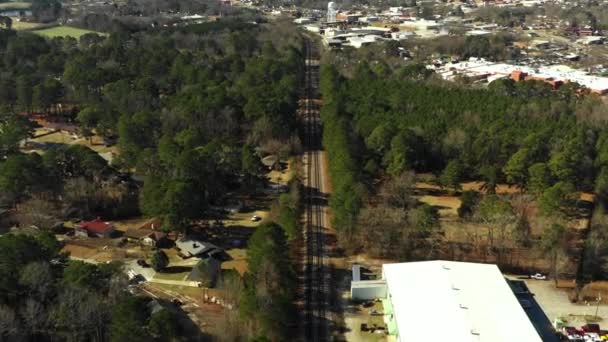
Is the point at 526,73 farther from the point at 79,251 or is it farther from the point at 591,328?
the point at 79,251

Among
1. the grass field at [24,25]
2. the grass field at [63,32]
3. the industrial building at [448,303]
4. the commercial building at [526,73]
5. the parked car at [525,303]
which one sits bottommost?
the parked car at [525,303]

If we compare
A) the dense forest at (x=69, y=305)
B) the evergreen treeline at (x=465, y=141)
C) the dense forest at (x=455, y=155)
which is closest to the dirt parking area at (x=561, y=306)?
the dense forest at (x=455, y=155)

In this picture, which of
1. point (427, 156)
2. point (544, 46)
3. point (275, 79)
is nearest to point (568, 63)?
point (544, 46)

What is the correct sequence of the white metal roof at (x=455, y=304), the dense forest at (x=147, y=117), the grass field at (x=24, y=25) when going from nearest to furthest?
the white metal roof at (x=455, y=304) < the dense forest at (x=147, y=117) < the grass field at (x=24, y=25)

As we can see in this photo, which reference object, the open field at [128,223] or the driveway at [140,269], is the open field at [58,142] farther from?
the driveway at [140,269]

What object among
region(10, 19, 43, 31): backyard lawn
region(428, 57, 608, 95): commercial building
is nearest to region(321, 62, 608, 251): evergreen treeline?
region(428, 57, 608, 95): commercial building

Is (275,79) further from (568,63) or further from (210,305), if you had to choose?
(568,63)
